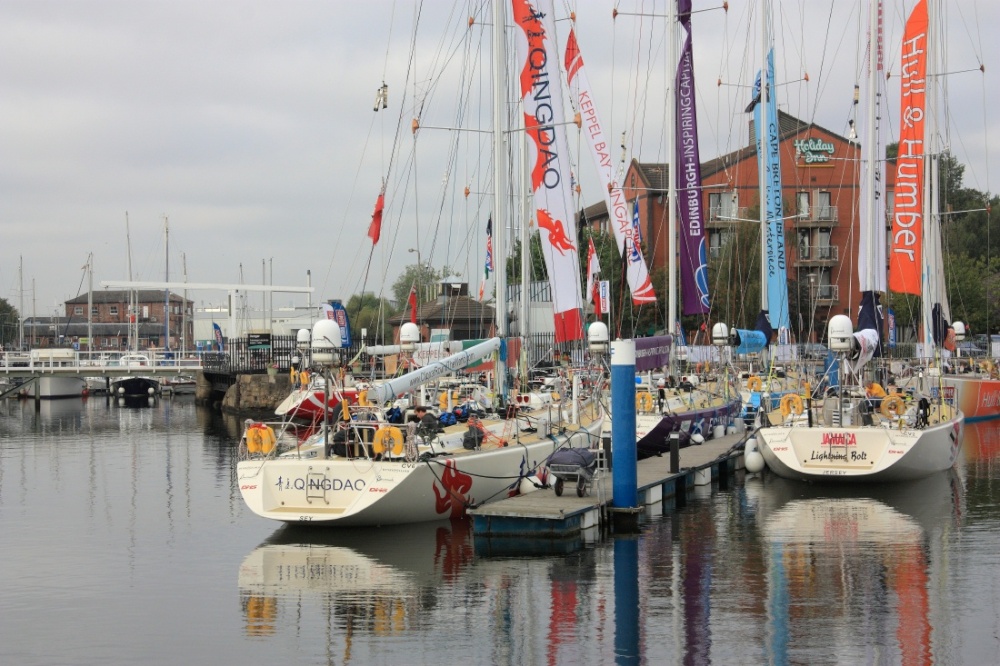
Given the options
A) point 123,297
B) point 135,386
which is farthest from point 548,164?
point 123,297

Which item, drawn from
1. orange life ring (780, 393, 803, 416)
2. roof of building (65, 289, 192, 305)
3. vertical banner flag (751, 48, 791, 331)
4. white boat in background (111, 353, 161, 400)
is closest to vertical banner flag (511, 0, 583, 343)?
orange life ring (780, 393, 803, 416)

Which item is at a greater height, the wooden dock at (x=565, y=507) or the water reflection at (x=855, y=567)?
the wooden dock at (x=565, y=507)

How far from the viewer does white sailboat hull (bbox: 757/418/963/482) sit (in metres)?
25.2

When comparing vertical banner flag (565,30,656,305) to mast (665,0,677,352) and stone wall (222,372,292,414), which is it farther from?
stone wall (222,372,292,414)

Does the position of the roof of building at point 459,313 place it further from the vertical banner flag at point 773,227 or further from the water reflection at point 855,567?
the water reflection at point 855,567

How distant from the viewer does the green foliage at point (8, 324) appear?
5999 inches

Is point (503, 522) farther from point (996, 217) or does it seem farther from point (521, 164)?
point (996, 217)

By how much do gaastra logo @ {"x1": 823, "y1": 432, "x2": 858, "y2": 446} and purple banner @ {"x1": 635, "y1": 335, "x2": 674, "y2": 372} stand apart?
18.9 feet

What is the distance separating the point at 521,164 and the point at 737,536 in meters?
17.1

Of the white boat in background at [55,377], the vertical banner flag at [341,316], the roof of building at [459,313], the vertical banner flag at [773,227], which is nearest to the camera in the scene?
the vertical banner flag at [773,227]

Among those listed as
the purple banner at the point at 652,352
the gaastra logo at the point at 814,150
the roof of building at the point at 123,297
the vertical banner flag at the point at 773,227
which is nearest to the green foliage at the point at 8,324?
the roof of building at the point at 123,297

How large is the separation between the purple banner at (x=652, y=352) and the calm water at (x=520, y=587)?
4433 millimetres

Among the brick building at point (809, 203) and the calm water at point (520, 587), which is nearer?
the calm water at point (520, 587)

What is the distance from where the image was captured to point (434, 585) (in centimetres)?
1761
